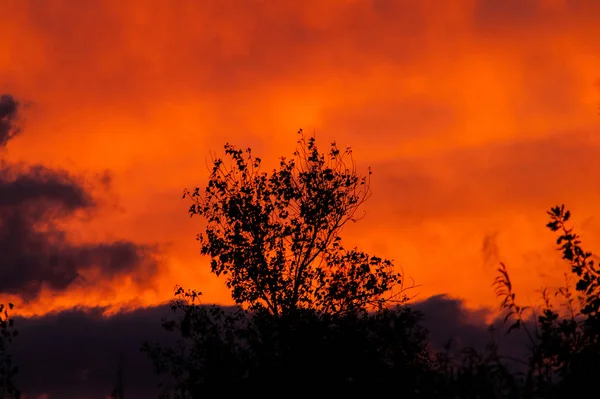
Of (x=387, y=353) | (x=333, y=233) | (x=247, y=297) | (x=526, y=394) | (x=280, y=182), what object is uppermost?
(x=280, y=182)

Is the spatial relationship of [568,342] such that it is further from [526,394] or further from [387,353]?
[387,353]

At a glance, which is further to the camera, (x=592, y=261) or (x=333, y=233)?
(x=333, y=233)

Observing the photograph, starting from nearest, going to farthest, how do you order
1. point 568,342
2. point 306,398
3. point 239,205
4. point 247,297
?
1. point 568,342
2. point 306,398
3. point 247,297
4. point 239,205

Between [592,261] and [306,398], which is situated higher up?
[592,261]

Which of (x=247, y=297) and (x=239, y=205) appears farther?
(x=239, y=205)

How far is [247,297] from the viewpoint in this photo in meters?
47.0

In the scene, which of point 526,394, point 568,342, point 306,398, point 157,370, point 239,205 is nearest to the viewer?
point 526,394

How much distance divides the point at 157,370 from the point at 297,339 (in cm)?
546

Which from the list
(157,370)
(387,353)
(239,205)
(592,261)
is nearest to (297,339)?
(387,353)

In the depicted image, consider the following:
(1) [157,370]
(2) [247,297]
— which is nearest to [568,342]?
(1) [157,370]

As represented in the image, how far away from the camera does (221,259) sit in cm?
4828

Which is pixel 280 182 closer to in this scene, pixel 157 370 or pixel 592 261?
pixel 157 370

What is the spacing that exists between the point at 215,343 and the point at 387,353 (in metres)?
5.51

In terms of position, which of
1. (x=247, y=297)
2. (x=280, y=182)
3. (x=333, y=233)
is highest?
(x=280, y=182)
